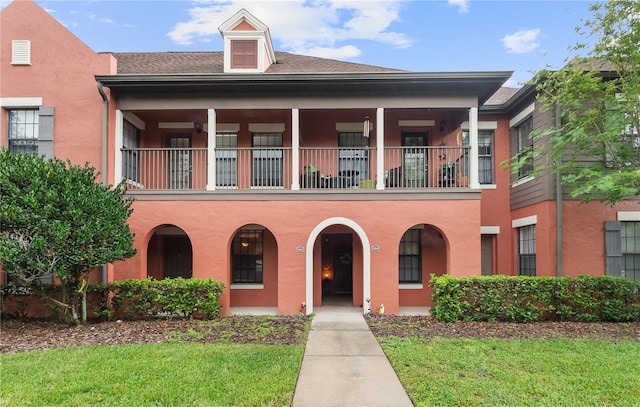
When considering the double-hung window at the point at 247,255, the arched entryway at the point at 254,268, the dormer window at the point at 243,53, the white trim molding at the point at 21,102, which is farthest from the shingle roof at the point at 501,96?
the white trim molding at the point at 21,102

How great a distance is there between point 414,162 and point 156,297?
8.17 meters

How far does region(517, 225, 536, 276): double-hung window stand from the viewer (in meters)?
11.2

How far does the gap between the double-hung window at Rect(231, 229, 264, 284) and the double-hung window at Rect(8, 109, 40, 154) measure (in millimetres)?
6110

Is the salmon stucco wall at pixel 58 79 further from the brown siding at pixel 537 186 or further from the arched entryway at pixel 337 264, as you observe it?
the brown siding at pixel 537 186

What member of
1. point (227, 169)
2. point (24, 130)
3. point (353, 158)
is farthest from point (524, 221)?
point (24, 130)

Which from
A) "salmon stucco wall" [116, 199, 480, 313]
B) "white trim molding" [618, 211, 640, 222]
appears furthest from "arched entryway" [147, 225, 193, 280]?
"white trim molding" [618, 211, 640, 222]

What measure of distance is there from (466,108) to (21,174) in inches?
415

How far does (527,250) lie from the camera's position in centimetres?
1162

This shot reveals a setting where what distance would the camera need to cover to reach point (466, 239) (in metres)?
9.95

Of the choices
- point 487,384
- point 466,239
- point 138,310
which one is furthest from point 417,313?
point 138,310

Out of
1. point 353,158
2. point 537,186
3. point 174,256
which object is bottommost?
point 174,256

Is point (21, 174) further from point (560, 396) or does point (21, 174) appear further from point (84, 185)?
point (560, 396)

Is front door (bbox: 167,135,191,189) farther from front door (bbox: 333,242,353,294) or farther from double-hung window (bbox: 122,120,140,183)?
front door (bbox: 333,242,353,294)

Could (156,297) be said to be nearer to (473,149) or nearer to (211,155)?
(211,155)
